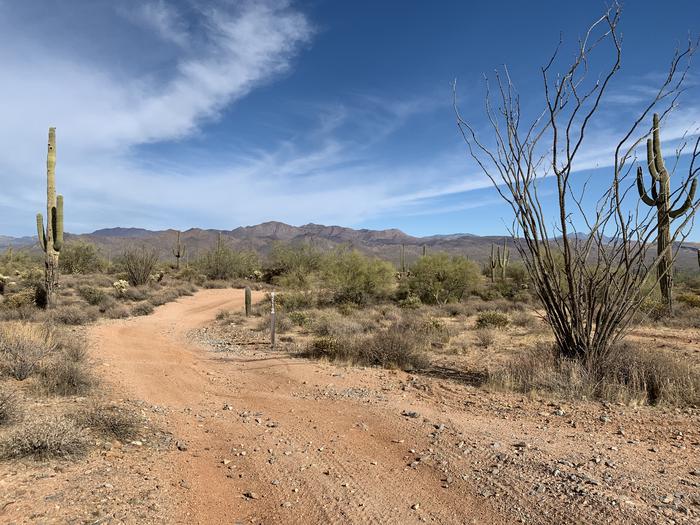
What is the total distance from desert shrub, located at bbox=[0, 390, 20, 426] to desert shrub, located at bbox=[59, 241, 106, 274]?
3377 cm

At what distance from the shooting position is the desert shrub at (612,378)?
6.50 metres

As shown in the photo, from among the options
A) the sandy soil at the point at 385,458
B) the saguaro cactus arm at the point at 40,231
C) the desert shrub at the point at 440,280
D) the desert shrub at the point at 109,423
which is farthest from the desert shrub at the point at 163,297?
the desert shrub at the point at 109,423

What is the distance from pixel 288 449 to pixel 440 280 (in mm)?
18800

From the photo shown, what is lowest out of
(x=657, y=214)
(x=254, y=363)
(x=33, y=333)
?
(x=254, y=363)

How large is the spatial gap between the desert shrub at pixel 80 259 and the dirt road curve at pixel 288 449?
29831 mm

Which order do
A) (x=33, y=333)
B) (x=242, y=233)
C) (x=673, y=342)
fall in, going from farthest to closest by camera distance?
(x=242, y=233) < (x=673, y=342) < (x=33, y=333)

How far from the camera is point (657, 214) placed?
7.30 metres

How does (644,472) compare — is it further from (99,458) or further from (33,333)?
(33,333)

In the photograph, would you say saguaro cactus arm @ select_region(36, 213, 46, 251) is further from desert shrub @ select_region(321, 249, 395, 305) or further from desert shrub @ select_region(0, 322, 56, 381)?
desert shrub @ select_region(321, 249, 395, 305)

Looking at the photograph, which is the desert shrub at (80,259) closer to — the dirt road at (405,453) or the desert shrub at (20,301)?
the desert shrub at (20,301)

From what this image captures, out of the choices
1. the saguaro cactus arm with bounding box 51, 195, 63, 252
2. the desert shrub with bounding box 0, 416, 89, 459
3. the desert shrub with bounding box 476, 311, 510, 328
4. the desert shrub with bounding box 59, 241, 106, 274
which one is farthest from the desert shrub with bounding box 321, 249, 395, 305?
the desert shrub with bounding box 59, 241, 106, 274

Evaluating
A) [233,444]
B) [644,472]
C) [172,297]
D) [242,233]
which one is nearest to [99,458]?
[233,444]

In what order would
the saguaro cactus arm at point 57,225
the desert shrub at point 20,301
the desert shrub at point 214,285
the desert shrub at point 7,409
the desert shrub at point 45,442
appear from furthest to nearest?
the desert shrub at point 214,285 < the saguaro cactus arm at point 57,225 < the desert shrub at point 20,301 < the desert shrub at point 7,409 < the desert shrub at point 45,442

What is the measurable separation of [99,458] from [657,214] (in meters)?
8.36
